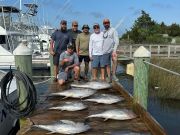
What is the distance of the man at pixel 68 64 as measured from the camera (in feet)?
32.7

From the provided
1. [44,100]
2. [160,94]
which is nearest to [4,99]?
[44,100]

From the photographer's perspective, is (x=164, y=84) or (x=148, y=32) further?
(x=148, y=32)

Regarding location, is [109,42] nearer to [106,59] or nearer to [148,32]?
A: [106,59]

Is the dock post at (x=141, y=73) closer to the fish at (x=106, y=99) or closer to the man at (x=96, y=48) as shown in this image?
the fish at (x=106, y=99)

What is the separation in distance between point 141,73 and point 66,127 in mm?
2198

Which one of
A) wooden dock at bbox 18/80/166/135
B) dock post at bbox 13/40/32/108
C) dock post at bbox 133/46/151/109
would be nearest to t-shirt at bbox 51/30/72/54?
wooden dock at bbox 18/80/166/135

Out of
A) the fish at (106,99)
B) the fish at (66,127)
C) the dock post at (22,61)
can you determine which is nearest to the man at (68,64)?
the fish at (106,99)

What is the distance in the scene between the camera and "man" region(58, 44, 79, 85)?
9.95 metres

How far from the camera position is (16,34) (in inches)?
983

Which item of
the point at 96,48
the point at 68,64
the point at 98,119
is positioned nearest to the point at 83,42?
the point at 96,48

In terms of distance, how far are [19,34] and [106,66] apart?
1661cm

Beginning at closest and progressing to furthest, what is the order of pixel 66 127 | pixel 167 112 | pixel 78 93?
1. pixel 66 127
2. pixel 78 93
3. pixel 167 112

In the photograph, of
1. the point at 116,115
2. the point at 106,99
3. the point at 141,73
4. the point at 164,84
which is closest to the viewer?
the point at 116,115

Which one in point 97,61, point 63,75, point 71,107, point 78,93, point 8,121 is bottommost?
point 8,121
